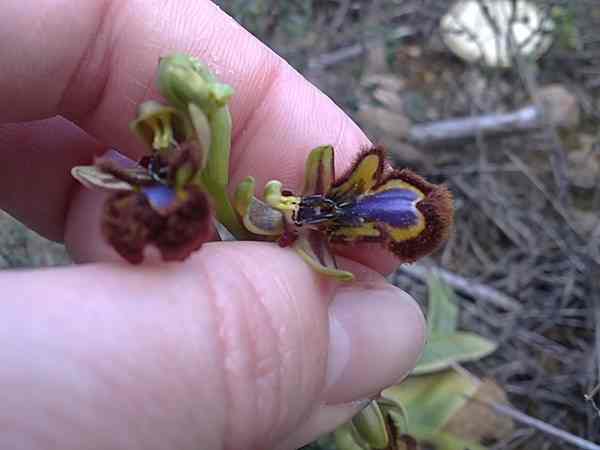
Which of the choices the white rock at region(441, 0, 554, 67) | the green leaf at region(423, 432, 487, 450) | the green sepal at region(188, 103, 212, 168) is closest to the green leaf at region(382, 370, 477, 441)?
the green leaf at region(423, 432, 487, 450)

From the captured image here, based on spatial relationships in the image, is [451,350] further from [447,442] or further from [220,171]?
[220,171]

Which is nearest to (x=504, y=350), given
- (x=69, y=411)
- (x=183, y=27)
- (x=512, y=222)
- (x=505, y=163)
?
(x=512, y=222)

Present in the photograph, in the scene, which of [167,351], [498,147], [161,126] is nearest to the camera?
Answer: [167,351]

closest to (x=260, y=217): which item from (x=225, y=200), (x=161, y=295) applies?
(x=225, y=200)

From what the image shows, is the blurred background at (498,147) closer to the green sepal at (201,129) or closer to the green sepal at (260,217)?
the green sepal at (260,217)

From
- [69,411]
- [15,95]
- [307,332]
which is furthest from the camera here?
[15,95]

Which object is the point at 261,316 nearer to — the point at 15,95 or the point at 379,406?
the point at 379,406

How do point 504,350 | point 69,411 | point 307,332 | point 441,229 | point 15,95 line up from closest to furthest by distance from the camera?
point 69,411 → point 307,332 → point 441,229 → point 15,95 → point 504,350

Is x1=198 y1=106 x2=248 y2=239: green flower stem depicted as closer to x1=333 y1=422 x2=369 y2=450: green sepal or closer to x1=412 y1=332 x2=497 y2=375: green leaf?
x1=333 y1=422 x2=369 y2=450: green sepal
